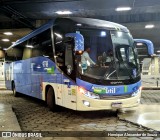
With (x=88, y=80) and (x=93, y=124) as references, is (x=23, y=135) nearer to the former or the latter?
(x=93, y=124)

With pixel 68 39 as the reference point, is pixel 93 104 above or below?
below

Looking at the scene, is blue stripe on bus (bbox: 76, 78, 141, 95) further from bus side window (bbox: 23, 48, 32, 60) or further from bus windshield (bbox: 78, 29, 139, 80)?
bus side window (bbox: 23, 48, 32, 60)

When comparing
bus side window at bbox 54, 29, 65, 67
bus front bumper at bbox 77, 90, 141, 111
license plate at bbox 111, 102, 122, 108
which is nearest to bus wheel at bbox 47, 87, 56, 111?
bus side window at bbox 54, 29, 65, 67

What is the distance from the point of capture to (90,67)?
26.9 feet

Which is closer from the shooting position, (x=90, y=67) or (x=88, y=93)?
(x=88, y=93)

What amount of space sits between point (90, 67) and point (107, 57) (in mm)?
657

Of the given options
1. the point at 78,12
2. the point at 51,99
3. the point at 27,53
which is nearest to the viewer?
the point at 51,99

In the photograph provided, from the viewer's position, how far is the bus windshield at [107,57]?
27.0 ft

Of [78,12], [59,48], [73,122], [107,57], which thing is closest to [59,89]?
[59,48]

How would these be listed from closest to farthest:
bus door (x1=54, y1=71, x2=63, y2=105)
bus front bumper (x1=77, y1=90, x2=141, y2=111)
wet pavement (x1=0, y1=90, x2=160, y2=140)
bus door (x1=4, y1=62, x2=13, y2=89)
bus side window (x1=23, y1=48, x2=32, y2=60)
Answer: wet pavement (x1=0, y1=90, x2=160, y2=140), bus front bumper (x1=77, y1=90, x2=141, y2=111), bus door (x1=54, y1=71, x2=63, y2=105), bus side window (x1=23, y1=48, x2=32, y2=60), bus door (x1=4, y1=62, x2=13, y2=89)

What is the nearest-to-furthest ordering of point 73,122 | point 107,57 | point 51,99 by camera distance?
point 73,122
point 107,57
point 51,99

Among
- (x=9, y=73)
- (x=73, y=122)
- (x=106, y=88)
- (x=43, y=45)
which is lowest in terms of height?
(x=73, y=122)

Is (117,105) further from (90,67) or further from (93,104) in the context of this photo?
(90,67)

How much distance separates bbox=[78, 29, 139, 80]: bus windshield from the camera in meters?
8.22
